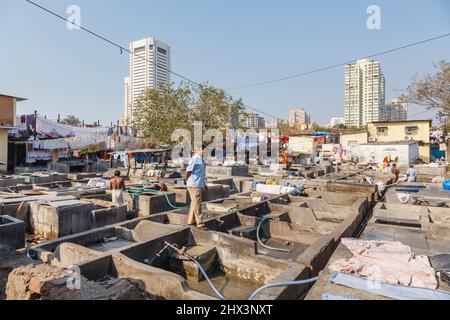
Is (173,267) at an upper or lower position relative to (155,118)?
lower

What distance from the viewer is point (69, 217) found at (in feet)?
27.5

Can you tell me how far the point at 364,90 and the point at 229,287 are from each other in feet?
128

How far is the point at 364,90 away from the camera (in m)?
38.5

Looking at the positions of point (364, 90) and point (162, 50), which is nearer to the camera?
point (162, 50)

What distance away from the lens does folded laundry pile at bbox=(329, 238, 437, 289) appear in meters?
4.35

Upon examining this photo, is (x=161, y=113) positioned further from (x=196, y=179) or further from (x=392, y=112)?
(x=392, y=112)

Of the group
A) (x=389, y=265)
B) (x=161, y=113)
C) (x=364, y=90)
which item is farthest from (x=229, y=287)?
(x=364, y=90)

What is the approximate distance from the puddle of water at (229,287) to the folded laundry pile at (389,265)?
1.58m

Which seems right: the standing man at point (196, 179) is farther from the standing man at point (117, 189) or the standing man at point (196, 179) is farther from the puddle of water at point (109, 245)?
the standing man at point (117, 189)

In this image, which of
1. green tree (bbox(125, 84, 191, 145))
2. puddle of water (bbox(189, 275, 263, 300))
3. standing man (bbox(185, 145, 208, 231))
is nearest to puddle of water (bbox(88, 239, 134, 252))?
standing man (bbox(185, 145, 208, 231))
